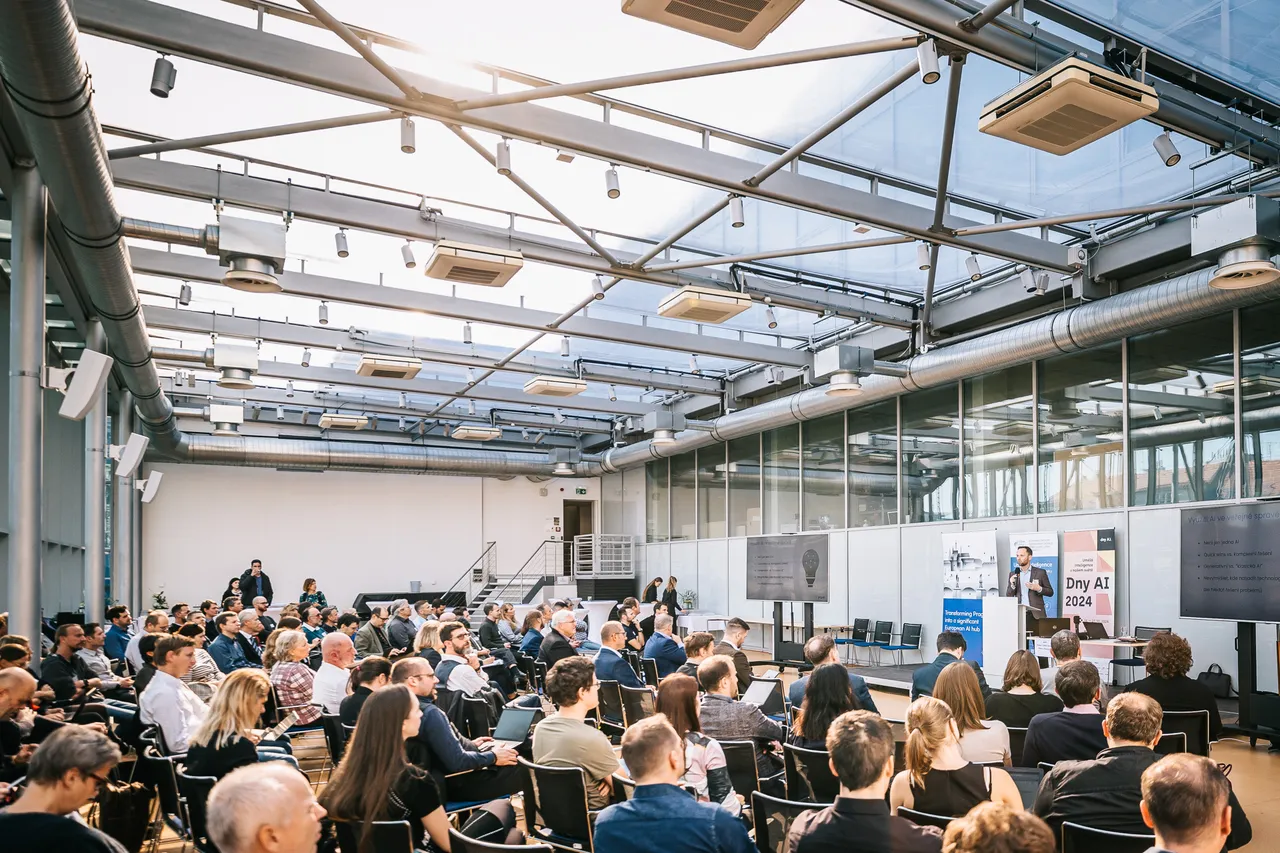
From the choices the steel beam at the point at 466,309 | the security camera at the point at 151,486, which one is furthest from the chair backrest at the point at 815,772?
the security camera at the point at 151,486

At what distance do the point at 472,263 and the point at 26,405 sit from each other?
3.32 meters

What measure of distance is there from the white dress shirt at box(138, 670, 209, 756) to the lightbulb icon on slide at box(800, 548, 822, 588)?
11.7m

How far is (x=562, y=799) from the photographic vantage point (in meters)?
3.62

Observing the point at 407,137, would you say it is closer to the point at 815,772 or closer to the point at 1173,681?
the point at 815,772

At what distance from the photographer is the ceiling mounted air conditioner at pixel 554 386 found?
13.2 meters

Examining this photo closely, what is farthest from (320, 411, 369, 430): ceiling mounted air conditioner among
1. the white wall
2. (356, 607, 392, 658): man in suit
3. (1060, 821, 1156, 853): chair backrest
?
(1060, 821, 1156, 853): chair backrest

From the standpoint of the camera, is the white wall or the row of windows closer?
the row of windows

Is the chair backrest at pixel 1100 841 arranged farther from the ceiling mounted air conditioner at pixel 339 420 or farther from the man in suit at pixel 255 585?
the man in suit at pixel 255 585

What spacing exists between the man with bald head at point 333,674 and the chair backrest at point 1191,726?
16.3ft

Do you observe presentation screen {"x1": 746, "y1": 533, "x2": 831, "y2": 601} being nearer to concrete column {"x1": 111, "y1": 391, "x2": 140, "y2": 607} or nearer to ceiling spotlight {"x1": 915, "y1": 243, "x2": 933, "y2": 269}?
ceiling spotlight {"x1": 915, "y1": 243, "x2": 933, "y2": 269}

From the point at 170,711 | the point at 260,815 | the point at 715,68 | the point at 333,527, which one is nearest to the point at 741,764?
the point at 260,815

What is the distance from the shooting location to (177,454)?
18.4m

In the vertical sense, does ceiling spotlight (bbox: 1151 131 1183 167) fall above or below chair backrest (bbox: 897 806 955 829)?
above

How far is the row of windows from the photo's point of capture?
9.71 metres
